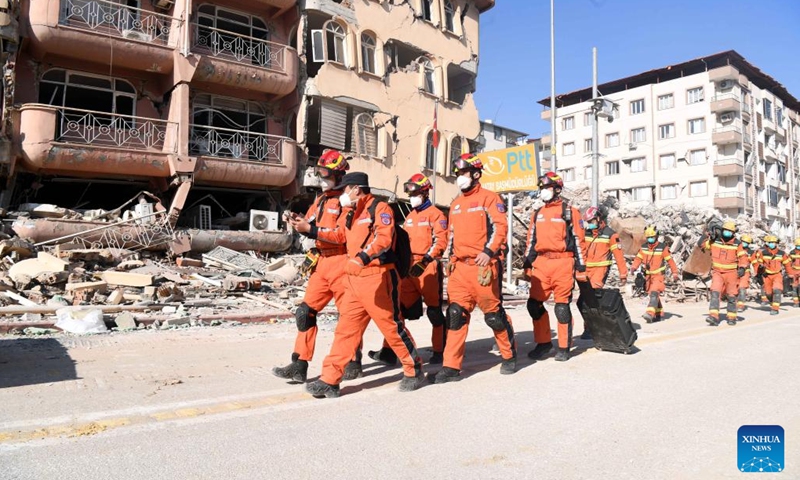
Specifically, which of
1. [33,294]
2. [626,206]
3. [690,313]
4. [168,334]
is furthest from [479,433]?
[626,206]

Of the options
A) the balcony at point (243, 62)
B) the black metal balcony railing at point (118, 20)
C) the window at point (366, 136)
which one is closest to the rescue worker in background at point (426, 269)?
the balcony at point (243, 62)

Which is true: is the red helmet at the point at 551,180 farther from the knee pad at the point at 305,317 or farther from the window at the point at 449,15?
the window at the point at 449,15

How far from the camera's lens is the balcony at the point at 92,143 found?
1495 centimetres

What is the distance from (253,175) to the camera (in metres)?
18.6

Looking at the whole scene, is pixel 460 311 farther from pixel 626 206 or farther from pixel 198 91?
pixel 626 206

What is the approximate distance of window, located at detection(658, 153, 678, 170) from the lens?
5138 cm

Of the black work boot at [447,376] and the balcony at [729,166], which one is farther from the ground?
the balcony at [729,166]

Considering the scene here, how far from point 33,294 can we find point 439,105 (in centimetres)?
1833

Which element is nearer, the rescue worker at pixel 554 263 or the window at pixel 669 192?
the rescue worker at pixel 554 263

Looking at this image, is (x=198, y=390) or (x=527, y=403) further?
(x=198, y=390)

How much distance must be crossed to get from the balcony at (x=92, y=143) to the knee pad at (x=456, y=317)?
44.4 feet

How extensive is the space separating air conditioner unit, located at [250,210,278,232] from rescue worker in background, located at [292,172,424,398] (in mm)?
13679

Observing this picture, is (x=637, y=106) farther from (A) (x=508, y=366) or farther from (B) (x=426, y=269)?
(A) (x=508, y=366)

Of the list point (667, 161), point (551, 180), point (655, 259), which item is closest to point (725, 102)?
point (667, 161)
